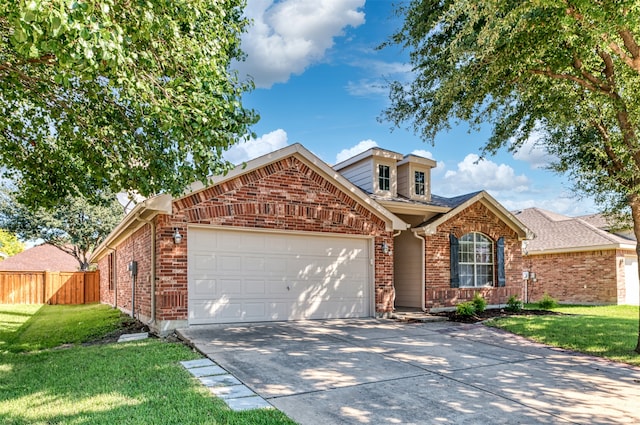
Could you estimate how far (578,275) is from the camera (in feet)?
64.4

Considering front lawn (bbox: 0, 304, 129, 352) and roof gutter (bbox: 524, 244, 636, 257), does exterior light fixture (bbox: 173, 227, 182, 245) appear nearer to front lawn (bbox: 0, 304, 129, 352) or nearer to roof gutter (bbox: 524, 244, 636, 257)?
front lawn (bbox: 0, 304, 129, 352)

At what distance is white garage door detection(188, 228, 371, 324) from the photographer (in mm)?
9836

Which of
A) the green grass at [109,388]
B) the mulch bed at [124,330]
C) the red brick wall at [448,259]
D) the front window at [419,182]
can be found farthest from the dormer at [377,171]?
the green grass at [109,388]

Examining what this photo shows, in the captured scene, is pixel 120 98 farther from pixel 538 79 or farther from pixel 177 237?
pixel 538 79

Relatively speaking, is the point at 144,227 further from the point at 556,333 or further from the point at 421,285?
the point at 556,333

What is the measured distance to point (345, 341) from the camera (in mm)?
8656

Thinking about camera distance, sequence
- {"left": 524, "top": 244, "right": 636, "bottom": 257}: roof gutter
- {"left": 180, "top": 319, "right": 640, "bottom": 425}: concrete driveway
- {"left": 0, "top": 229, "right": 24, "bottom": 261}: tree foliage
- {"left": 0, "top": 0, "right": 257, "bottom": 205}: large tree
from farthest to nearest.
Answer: {"left": 0, "top": 229, "right": 24, "bottom": 261}: tree foliage → {"left": 524, "top": 244, "right": 636, "bottom": 257}: roof gutter → {"left": 180, "top": 319, "right": 640, "bottom": 425}: concrete driveway → {"left": 0, "top": 0, "right": 257, "bottom": 205}: large tree

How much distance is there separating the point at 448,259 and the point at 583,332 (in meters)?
4.73

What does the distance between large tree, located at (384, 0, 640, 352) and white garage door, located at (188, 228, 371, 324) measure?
154 inches

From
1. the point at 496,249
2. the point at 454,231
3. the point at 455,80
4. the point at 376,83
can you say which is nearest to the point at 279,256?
the point at 376,83

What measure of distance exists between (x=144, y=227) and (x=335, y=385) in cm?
735

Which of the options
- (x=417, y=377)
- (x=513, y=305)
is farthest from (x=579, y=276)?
(x=417, y=377)

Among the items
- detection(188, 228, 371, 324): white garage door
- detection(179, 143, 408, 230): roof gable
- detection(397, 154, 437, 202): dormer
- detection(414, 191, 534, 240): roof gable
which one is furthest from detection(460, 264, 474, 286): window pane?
detection(188, 228, 371, 324): white garage door

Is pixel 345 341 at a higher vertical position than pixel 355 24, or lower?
lower
